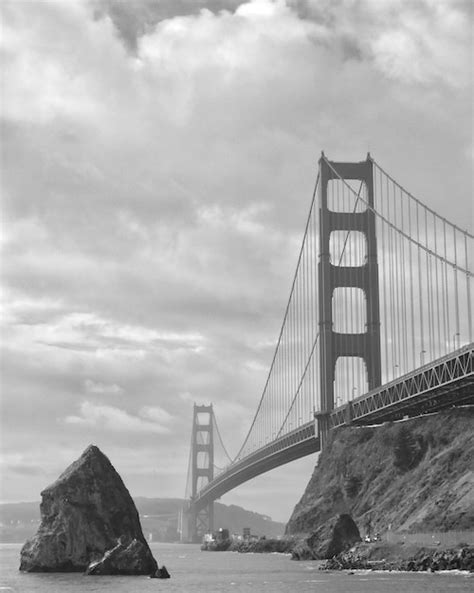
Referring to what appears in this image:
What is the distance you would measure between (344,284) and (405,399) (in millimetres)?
31367

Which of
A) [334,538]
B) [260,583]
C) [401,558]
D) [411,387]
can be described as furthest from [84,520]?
[411,387]

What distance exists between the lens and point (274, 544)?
6309 inches

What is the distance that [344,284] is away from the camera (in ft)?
492

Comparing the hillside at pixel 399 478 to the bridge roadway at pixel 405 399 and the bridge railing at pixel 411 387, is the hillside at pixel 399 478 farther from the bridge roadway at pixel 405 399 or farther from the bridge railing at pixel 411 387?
the bridge railing at pixel 411 387

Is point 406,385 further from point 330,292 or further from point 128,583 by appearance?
point 128,583

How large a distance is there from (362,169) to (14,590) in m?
88.3

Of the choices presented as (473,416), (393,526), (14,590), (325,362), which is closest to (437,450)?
(473,416)

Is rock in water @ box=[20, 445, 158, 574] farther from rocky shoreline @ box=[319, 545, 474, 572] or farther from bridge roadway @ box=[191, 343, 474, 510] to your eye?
bridge roadway @ box=[191, 343, 474, 510]

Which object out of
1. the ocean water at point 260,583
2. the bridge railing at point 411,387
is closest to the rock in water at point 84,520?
the ocean water at point 260,583

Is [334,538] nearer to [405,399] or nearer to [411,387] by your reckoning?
[405,399]

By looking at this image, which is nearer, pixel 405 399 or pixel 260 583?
pixel 260 583

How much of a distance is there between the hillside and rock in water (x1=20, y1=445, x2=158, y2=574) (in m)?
A: 25.4

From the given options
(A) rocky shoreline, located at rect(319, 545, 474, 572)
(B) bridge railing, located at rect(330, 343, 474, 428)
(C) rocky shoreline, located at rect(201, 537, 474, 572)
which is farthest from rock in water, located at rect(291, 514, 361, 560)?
(B) bridge railing, located at rect(330, 343, 474, 428)

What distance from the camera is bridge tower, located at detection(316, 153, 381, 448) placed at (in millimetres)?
146625
